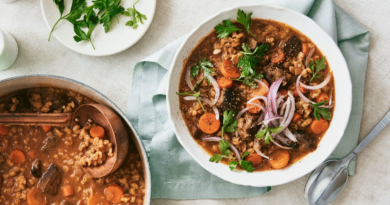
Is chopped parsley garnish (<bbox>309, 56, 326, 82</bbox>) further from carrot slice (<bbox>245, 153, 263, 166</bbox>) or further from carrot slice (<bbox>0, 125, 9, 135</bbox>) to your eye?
carrot slice (<bbox>0, 125, 9, 135</bbox>)

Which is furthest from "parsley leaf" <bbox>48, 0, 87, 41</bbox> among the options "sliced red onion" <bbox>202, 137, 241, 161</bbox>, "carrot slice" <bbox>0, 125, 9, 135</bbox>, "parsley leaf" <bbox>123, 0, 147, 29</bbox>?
"sliced red onion" <bbox>202, 137, 241, 161</bbox>

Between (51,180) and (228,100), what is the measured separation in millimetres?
2102

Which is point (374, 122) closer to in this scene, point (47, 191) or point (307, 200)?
point (307, 200)

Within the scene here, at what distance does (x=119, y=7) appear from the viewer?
12.7 ft

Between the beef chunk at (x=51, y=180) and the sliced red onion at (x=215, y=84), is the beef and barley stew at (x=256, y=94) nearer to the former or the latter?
the sliced red onion at (x=215, y=84)

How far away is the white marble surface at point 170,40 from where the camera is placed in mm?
3852

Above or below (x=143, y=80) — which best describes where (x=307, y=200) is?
below

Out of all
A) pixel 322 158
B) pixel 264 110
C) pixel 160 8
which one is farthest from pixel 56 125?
pixel 322 158

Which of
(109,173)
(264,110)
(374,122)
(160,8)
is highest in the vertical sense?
(160,8)

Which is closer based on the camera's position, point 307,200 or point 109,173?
point 109,173

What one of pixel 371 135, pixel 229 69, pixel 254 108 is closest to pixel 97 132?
pixel 229 69

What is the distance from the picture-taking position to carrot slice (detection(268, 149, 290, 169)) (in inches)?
139

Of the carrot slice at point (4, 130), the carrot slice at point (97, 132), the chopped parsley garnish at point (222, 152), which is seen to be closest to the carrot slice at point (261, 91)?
the chopped parsley garnish at point (222, 152)

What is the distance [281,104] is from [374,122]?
1.30 m
